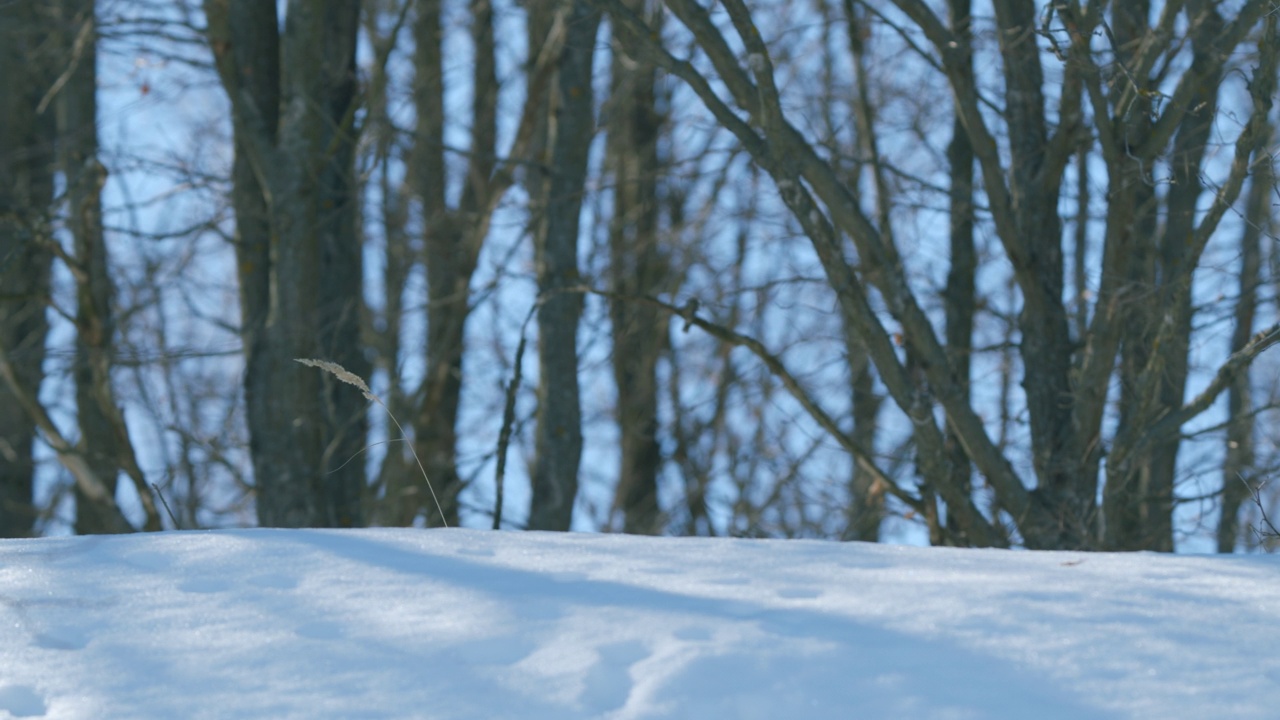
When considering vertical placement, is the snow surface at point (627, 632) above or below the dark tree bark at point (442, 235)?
below

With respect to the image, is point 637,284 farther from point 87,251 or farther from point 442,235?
point 87,251

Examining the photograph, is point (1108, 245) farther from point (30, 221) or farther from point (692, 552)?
point (30, 221)

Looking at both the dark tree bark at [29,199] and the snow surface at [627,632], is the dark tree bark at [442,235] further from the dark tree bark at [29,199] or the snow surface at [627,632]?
the snow surface at [627,632]

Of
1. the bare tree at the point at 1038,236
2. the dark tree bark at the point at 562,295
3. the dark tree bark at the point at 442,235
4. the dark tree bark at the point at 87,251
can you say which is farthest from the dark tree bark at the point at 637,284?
the bare tree at the point at 1038,236

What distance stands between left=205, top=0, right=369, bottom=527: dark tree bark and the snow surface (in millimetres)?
4230

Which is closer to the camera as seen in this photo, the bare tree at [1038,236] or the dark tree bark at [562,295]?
the bare tree at [1038,236]

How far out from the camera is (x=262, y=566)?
2.71m

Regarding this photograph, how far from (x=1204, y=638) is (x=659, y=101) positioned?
11.1 metres

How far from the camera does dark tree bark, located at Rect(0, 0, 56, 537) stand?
384 inches

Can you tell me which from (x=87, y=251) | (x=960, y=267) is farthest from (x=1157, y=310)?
(x=87, y=251)

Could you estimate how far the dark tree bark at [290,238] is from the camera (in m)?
7.08

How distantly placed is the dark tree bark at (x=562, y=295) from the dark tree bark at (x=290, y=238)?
3.76 ft

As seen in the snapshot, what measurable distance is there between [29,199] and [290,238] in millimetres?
3568

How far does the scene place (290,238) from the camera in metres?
7.10
